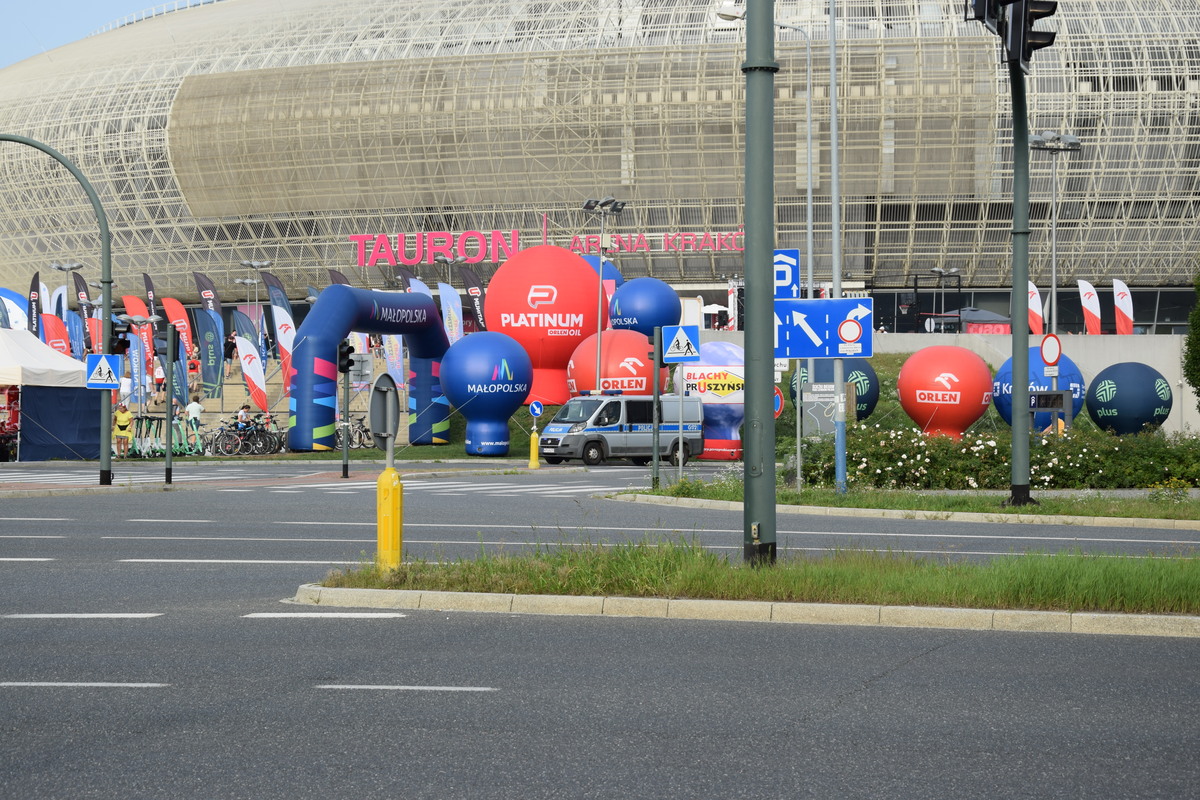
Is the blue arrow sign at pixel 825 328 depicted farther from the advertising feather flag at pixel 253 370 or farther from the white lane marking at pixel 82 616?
the advertising feather flag at pixel 253 370

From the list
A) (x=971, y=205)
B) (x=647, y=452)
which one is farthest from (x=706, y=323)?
(x=647, y=452)

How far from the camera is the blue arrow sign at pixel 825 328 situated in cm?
1980

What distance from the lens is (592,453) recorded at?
37.4 meters

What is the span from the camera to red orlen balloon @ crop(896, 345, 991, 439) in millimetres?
33656

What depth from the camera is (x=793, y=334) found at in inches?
786

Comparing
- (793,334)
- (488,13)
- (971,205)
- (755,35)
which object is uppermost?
(488,13)

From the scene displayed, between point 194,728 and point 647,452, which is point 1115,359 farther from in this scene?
point 194,728

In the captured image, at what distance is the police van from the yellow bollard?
26315 millimetres

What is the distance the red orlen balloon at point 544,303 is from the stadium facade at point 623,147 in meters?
34.2

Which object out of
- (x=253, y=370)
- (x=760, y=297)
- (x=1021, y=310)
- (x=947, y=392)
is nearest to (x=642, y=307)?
(x=253, y=370)

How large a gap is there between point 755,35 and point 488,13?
79921mm

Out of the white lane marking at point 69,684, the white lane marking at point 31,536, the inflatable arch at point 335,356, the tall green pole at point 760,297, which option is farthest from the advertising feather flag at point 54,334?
the white lane marking at point 69,684

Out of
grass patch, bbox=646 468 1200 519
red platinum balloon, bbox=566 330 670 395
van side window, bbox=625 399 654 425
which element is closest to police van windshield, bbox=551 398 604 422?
van side window, bbox=625 399 654 425

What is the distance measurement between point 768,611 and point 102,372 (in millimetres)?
18686
